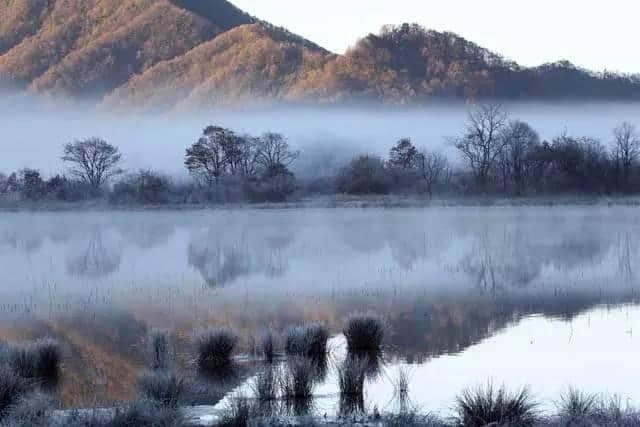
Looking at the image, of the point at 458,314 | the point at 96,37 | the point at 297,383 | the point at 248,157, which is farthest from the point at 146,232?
the point at 96,37

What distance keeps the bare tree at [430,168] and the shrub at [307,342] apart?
182 ft

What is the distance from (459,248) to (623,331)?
1646cm

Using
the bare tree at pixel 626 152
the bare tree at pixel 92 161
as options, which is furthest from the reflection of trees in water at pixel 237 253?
the bare tree at pixel 626 152

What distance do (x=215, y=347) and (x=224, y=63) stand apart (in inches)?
6041

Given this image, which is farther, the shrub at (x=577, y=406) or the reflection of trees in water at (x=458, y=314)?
the reflection of trees in water at (x=458, y=314)

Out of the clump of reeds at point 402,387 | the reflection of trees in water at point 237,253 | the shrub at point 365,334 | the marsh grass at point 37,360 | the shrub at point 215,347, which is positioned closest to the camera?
the clump of reeds at point 402,387

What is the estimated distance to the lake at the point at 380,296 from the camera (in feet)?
39.8

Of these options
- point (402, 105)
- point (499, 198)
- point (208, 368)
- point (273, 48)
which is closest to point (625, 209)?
point (499, 198)

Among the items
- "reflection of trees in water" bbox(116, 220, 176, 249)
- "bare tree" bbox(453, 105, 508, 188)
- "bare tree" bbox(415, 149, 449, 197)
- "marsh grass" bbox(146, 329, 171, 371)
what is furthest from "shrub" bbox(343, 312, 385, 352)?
"bare tree" bbox(453, 105, 508, 188)

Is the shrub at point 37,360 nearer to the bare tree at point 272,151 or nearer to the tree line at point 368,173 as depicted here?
the tree line at point 368,173

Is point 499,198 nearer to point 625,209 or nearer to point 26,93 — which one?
point 625,209

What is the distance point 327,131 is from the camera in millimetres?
123625

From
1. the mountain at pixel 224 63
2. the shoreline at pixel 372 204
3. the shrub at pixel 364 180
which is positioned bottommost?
the shoreline at pixel 372 204

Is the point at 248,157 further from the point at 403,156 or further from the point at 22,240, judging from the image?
the point at 22,240
